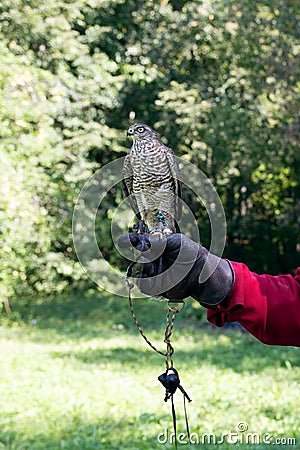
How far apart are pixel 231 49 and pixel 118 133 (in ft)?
7.62

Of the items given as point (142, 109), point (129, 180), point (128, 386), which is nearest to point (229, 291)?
point (129, 180)

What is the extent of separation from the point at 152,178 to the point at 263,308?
84 cm

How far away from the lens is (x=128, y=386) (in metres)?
5.80

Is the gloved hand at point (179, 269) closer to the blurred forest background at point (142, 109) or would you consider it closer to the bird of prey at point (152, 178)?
the bird of prey at point (152, 178)

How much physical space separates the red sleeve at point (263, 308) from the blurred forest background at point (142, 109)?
583 centimetres

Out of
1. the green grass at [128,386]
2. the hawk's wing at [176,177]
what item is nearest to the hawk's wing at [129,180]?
the hawk's wing at [176,177]

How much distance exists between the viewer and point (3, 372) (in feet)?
21.1

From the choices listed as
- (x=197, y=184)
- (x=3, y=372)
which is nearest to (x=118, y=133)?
(x=197, y=184)

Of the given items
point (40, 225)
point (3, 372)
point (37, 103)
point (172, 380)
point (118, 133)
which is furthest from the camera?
point (118, 133)

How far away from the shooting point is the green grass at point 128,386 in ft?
15.2

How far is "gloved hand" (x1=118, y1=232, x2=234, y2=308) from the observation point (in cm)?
193

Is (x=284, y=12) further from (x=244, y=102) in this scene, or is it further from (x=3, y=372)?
(x=3, y=372)
